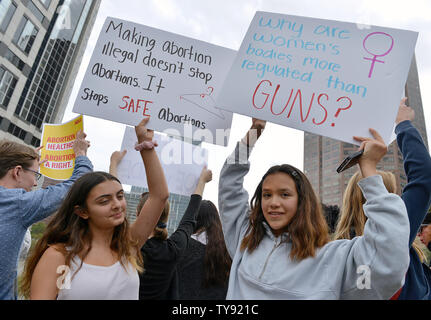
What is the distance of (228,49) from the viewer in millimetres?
2740

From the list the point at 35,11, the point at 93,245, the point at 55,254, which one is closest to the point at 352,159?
the point at 93,245

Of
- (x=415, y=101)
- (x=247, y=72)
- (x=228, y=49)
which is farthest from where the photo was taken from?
(x=415, y=101)

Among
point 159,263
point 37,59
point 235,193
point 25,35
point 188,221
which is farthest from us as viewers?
point 37,59

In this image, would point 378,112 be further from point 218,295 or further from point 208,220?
point 218,295

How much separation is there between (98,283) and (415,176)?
1.79 meters

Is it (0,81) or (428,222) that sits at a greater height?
(0,81)

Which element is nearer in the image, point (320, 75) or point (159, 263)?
point (320, 75)

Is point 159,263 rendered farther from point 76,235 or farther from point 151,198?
point 76,235

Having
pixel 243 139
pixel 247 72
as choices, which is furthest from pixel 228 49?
pixel 243 139

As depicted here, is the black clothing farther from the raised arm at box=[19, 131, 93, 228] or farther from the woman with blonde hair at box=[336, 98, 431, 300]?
the woman with blonde hair at box=[336, 98, 431, 300]

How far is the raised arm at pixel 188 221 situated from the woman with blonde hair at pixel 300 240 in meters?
0.54

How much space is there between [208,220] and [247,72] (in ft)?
4.56

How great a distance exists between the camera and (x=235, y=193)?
6.24 ft

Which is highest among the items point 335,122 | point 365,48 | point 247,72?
point 365,48
